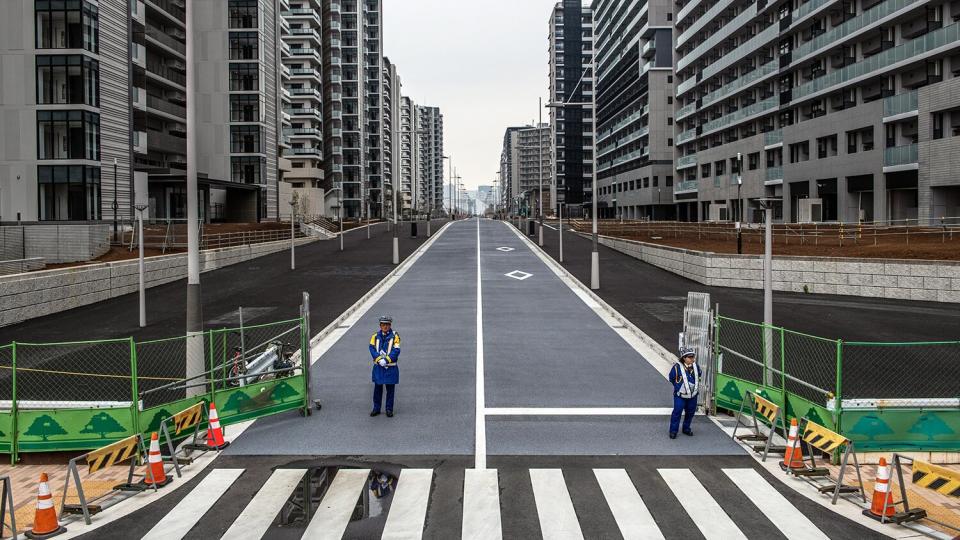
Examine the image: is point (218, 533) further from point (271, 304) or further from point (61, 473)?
point (271, 304)

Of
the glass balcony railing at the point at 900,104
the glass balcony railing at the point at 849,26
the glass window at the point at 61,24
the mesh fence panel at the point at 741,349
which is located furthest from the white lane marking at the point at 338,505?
the glass balcony railing at the point at 849,26

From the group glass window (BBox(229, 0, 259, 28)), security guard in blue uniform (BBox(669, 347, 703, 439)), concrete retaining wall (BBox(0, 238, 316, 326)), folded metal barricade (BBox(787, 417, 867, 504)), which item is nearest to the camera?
folded metal barricade (BBox(787, 417, 867, 504))

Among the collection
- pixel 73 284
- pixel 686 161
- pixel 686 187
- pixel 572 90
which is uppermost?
pixel 572 90

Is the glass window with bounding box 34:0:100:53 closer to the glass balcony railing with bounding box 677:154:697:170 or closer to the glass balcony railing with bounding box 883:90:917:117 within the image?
the glass balcony railing with bounding box 883:90:917:117

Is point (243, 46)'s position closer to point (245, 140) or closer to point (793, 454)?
point (245, 140)

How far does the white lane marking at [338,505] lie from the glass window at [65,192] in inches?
1668

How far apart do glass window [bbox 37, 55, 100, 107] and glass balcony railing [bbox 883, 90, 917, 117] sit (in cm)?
5041

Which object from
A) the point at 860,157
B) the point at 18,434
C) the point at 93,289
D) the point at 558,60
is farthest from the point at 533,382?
the point at 558,60

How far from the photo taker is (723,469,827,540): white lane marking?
8.43 meters

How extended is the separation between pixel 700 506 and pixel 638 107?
4077 inches

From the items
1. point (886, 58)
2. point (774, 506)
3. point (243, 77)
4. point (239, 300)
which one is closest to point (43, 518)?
point (774, 506)

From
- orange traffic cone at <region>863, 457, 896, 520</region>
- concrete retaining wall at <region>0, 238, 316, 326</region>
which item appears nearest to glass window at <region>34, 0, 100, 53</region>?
concrete retaining wall at <region>0, 238, 316, 326</region>

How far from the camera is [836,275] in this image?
29.4 m

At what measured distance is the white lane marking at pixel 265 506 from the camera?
27.8 feet
